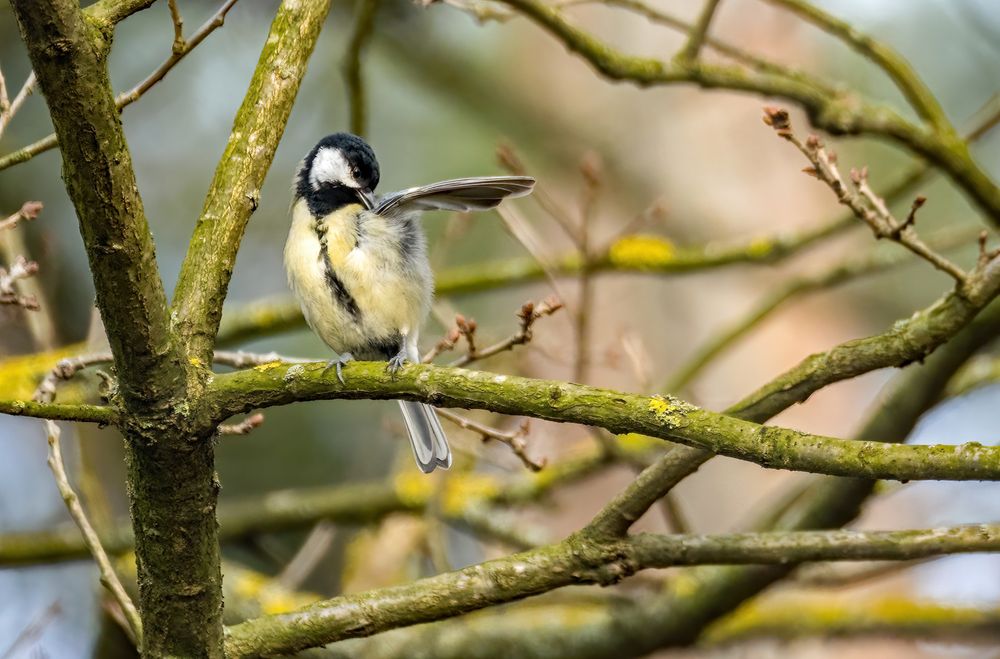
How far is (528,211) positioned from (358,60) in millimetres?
4664

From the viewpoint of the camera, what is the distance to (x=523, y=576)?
241cm

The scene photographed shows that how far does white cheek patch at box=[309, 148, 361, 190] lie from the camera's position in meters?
3.67

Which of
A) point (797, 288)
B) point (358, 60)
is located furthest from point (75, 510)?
point (797, 288)

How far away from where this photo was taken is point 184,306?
7.73 ft

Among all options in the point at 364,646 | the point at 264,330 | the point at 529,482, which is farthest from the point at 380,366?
the point at 529,482

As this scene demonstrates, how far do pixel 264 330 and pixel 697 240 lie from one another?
3703 millimetres

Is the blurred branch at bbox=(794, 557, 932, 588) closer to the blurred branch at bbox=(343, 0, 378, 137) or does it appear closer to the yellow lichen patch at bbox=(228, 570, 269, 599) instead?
the yellow lichen patch at bbox=(228, 570, 269, 599)

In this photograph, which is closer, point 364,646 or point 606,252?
point 364,646

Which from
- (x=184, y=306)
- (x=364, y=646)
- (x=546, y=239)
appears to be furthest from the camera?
(x=546, y=239)

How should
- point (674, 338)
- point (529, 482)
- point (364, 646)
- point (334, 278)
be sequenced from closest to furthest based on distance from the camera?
point (334, 278) → point (364, 646) → point (529, 482) → point (674, 338)

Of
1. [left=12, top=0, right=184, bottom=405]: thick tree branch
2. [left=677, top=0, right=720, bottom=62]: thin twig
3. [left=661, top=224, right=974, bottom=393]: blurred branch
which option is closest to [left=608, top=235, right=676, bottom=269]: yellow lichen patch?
[left=661, top=224, right=974, bottom=393]: blurred branch

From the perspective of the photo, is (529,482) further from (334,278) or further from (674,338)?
(674,338)

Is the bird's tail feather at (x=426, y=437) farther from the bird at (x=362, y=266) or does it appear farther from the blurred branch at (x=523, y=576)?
the blurred branch at (x=523, y=576)

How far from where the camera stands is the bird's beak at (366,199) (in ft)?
11.7
